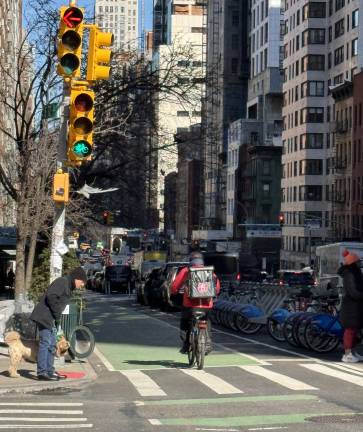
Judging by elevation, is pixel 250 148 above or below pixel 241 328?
above

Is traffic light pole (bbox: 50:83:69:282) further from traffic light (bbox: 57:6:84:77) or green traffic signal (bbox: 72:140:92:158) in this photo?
traffic light (bbox: 57:6:84:77)

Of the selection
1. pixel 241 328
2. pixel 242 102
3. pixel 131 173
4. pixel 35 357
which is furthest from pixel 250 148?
pixel 35 357

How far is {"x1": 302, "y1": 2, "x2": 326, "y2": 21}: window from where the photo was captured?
103938mm

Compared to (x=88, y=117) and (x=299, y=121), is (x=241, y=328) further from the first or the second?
(x=299, y=121)

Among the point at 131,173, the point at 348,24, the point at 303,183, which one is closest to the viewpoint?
the point at 131,173

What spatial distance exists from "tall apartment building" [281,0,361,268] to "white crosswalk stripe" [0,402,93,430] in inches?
3336

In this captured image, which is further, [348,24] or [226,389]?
[348,24]

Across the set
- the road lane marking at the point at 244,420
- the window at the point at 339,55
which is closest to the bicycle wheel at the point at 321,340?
the road lane marking at the point at 244,420

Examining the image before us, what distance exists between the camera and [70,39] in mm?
15008

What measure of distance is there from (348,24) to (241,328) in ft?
248

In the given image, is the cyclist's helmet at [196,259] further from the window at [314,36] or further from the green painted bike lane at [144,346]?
the window at [314,36]

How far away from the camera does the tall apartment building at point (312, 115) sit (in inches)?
3937

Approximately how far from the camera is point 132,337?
2434 cm

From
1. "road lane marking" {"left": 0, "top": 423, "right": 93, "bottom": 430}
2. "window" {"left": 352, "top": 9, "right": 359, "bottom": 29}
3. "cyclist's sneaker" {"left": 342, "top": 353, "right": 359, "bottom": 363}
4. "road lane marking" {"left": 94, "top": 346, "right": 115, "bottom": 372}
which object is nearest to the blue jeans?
"road lane marking" {"left": 94, "top": 346, "right": 115, "bottom": 372}
